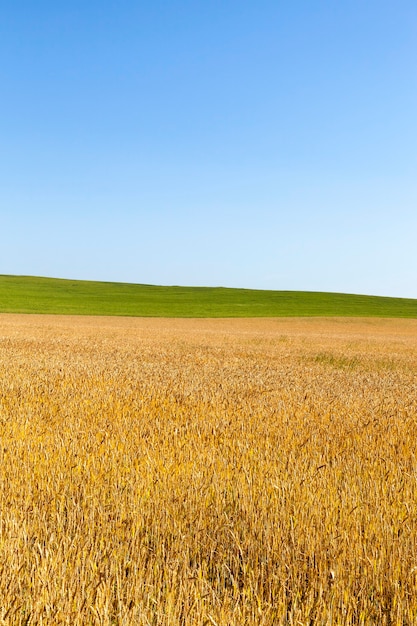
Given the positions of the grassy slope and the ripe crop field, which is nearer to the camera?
the ripe crop field

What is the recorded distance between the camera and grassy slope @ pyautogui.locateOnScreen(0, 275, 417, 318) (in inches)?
2603

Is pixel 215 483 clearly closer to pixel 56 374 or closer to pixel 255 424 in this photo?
pixel 255 424

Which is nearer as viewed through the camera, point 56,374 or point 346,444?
point 346,444

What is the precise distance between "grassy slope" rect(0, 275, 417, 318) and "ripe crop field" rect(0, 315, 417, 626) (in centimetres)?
5414

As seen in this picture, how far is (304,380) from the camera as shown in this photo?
12.0 meters

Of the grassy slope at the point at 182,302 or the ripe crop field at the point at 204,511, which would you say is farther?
the grassy slope at the point at 182,302

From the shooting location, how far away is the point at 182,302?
268 feet

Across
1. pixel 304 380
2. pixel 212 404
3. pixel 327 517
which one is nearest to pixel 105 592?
pixel 327 517

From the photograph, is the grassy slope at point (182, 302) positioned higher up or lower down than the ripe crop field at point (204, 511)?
higher up

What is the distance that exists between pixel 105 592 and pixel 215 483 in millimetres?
1893

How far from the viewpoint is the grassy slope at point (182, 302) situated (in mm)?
66125

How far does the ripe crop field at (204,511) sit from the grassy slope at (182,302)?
54138mm

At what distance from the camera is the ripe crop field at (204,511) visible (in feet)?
8.90

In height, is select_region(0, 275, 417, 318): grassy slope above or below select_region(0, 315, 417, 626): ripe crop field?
above
